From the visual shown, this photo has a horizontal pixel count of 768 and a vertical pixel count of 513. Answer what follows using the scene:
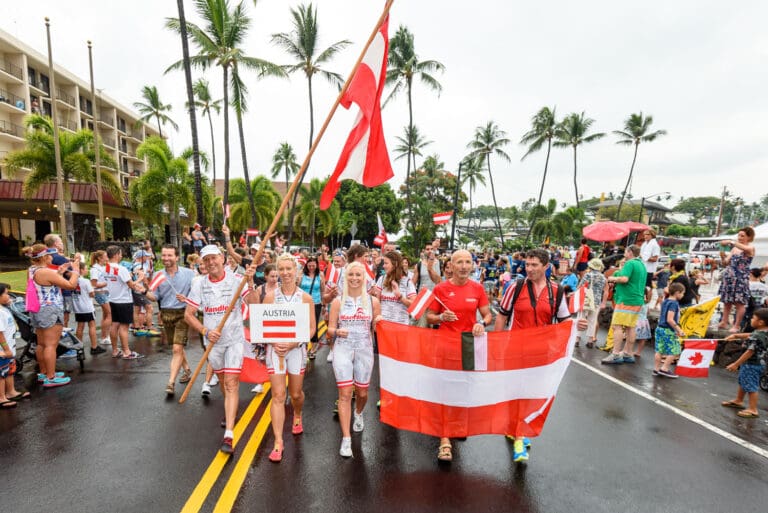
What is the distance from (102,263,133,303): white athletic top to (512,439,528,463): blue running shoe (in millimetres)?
6674

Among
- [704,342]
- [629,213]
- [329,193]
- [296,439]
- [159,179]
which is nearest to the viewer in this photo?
[296,439]

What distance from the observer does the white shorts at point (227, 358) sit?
407 cm

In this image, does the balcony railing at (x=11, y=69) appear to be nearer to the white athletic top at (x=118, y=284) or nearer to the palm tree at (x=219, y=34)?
the palm tree at (x=219, y=34)

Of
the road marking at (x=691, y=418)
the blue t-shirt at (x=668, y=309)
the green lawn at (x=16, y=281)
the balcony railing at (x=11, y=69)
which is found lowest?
the road marking at (x=691, y=418)

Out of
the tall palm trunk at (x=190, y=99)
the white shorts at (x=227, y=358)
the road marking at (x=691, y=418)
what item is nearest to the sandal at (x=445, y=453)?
the white shorts at (x=227, y=358)

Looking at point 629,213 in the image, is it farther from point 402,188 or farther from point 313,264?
point 313,264

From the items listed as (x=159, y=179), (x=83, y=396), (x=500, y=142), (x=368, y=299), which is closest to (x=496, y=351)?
(x=368, y=299)

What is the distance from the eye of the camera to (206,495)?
3.14 m

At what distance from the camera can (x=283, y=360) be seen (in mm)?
3773

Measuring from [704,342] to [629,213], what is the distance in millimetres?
77428

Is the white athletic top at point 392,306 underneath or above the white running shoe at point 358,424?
above

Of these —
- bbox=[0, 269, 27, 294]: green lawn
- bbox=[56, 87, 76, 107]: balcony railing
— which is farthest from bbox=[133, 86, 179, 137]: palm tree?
bbox=[0, 269, 27, 294]: green lawn

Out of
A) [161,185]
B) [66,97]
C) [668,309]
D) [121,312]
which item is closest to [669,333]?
[668,309]

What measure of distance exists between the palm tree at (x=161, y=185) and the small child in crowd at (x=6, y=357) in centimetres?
1915
